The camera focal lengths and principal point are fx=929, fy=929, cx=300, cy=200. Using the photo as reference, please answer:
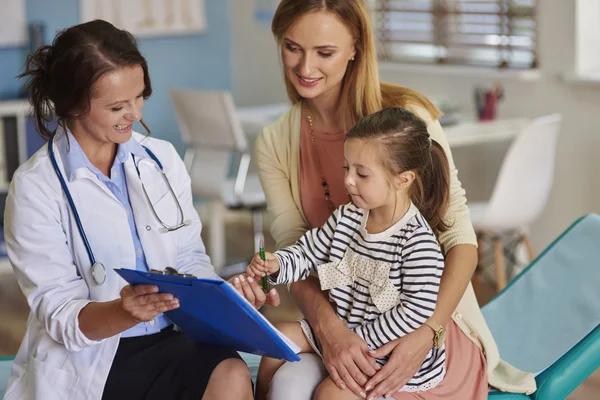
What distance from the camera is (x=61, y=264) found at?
1.68m

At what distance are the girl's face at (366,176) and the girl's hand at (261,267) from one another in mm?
201

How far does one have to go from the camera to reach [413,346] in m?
1.67

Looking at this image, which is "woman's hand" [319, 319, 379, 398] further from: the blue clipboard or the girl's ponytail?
the girl's ponytail

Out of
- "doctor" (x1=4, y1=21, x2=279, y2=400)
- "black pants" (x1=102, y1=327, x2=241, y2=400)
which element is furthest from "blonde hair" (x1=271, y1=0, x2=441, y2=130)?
"black pants" (x1=102, y1=327, x2=241, y2=400)

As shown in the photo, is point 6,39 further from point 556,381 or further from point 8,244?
point 556,381

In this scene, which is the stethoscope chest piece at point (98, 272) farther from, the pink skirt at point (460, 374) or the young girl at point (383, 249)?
the pink skirt at point (460, 374)

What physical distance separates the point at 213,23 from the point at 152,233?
3.70 metres

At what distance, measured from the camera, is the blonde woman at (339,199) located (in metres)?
1.68

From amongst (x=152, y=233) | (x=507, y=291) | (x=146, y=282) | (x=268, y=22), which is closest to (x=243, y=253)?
(x=268, y=22)

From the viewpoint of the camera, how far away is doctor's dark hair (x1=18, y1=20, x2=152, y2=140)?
65.4 inches

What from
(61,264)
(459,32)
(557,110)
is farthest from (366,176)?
(459,32)

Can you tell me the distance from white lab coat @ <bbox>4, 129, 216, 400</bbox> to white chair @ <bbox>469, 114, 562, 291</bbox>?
6.07 ft

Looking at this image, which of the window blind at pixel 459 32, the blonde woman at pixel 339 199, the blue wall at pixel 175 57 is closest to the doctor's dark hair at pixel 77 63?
the blonde woman at pixel 339 199

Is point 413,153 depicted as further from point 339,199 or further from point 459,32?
point 459,32
